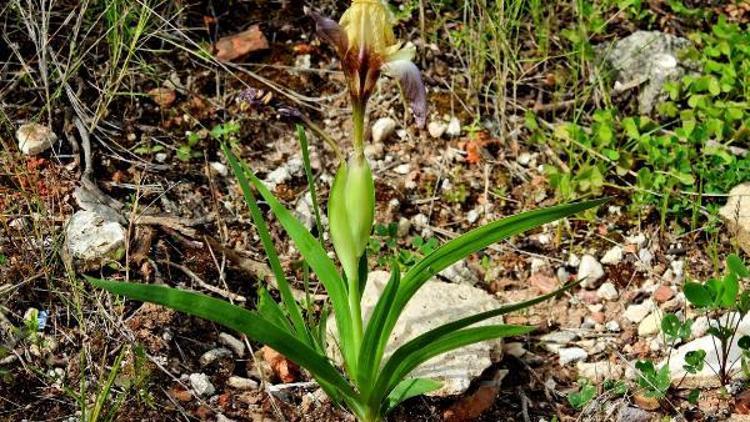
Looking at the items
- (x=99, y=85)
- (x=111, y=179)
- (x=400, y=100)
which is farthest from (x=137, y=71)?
(x=400, y=100)

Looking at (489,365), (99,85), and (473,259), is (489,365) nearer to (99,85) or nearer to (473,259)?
(473,259)

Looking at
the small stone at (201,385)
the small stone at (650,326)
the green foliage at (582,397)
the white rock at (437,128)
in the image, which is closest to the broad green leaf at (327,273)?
the small stone at (201,385)

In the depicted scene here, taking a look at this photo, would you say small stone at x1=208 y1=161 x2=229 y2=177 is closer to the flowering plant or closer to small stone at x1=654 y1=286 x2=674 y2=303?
the flowering plant

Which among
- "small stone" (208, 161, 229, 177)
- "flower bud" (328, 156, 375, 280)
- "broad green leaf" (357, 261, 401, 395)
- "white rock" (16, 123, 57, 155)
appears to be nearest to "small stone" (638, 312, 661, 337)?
"broad green leaf" (357, 261, 401, 395)

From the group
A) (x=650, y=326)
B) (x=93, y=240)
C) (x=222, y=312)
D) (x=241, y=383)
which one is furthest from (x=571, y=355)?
(x=93, y=240)

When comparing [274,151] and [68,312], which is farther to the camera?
[274,151]

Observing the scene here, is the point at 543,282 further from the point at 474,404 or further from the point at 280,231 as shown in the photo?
the point at 280,231
